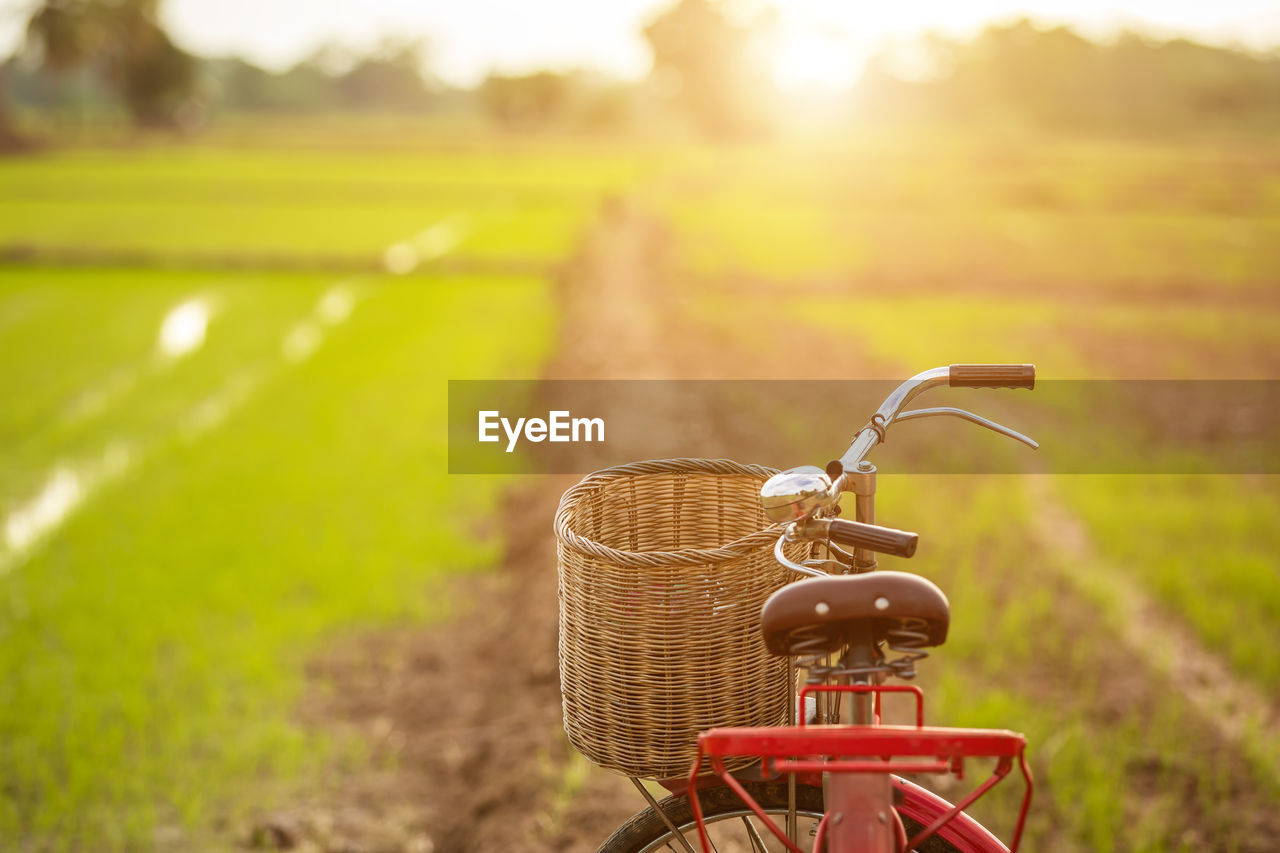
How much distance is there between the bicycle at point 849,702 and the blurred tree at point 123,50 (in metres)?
74.8

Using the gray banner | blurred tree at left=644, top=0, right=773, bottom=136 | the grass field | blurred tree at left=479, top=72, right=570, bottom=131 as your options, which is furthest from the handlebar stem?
blurred tree at left=479, top=72, right=570, bottom=131

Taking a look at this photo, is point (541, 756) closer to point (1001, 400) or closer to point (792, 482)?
point (792, 482)

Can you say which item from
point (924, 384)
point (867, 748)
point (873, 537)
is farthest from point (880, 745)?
point (924, 384)

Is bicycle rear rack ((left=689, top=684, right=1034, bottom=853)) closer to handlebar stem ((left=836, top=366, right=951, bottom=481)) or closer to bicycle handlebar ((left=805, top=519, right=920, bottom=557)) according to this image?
bicycle handlebar ((left=805, top=519, right=920, bottom=557))

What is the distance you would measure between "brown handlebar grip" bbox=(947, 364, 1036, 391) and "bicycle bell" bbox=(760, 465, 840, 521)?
358 mm

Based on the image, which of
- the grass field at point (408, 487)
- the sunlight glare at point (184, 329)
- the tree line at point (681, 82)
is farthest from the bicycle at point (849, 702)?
the tree line at point (681, 82)

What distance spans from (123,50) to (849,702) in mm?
78484

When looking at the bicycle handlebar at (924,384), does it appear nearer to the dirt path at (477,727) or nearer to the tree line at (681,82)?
the dirt path at (477,727)

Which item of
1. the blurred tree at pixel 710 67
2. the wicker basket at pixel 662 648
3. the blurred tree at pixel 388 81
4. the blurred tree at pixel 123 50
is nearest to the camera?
the wicker basket at pixel 662 648

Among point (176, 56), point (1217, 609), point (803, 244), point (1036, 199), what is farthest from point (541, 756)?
point (176, 56)

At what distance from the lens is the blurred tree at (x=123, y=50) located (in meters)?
65.9

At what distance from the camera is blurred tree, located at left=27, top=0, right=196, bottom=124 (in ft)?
216

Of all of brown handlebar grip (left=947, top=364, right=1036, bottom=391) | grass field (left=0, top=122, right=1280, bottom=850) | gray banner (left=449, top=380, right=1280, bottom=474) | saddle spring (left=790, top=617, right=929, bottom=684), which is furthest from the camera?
gray banner (left=449, top=380, right=1280, bottom=474)

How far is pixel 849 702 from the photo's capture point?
1537 millimetres
